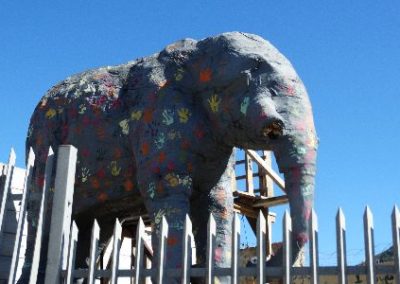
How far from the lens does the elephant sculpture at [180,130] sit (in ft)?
16.5

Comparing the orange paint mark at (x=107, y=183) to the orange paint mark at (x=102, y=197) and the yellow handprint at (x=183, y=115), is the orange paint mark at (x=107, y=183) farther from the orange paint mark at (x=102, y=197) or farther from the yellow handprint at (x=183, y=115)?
the yellow handprint at (x=183, y=115)

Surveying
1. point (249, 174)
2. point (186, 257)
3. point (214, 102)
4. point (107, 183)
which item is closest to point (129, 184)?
point (107, 183)

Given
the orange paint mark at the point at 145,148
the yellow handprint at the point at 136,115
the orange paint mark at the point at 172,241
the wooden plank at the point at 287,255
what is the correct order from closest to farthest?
A: the wooden plank at the point at 287,255
the orange paint mark at the point at 172,241
the orange paint mark at the point at 145,148
the yellow handprint at the point at 136,115

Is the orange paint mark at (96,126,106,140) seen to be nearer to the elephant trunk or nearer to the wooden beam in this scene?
the elephant trunk

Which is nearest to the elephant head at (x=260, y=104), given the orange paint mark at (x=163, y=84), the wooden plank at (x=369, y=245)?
the orange paint mark at (x=163, y=84)

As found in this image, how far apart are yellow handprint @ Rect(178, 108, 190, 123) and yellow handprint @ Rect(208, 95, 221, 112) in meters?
0.22

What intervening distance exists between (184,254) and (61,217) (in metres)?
1.00

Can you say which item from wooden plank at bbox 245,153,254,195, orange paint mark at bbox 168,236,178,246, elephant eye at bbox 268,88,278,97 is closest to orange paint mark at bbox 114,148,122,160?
orange paint mark at bbox 168,236,178,246

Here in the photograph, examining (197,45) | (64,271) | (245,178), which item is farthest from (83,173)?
(245,178)

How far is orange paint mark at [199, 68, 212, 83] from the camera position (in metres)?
5.66

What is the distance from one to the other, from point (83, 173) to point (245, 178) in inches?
199

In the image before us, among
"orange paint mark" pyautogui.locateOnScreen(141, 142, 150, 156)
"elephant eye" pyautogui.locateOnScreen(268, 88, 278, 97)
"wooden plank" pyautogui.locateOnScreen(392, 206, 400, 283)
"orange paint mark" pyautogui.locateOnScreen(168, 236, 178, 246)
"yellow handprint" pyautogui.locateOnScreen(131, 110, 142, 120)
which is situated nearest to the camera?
"wooden plank" pyautogui.locateOnScreen(392, 206, 400, 283)

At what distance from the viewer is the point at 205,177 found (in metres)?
5.72

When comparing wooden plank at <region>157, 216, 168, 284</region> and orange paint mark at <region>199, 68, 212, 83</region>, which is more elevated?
orange paint mark at <region>199, 68, 212, 83</region>
